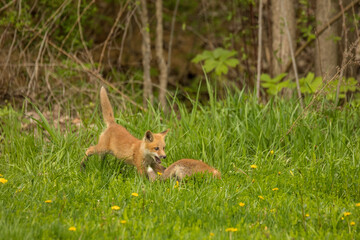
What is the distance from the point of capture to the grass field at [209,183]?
4508 mm

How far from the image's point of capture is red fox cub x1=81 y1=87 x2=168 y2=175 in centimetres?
605

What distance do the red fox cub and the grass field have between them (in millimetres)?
173

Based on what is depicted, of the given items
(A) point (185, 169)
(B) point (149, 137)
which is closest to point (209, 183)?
(A) point (185, 169)

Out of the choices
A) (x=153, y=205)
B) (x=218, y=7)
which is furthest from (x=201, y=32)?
(x=153, y=205)

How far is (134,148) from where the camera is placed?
623 cm

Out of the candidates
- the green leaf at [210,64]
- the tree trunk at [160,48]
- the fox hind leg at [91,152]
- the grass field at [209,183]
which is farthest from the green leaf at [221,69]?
the fox hind leg at [91,152]

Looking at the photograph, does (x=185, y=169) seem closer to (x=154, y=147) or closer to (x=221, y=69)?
(x=154, y=147)

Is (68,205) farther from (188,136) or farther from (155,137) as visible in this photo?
(188,136)

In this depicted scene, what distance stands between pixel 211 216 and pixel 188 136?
7.94ft

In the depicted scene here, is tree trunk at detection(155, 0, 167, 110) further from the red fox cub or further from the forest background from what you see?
the red fox cub

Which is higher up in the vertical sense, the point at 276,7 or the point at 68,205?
the point at 276,7

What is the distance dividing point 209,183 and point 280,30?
15.9ft

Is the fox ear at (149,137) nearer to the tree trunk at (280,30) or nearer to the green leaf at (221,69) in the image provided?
the tree trunk at (280,30)

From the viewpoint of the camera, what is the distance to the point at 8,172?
6230 mm
